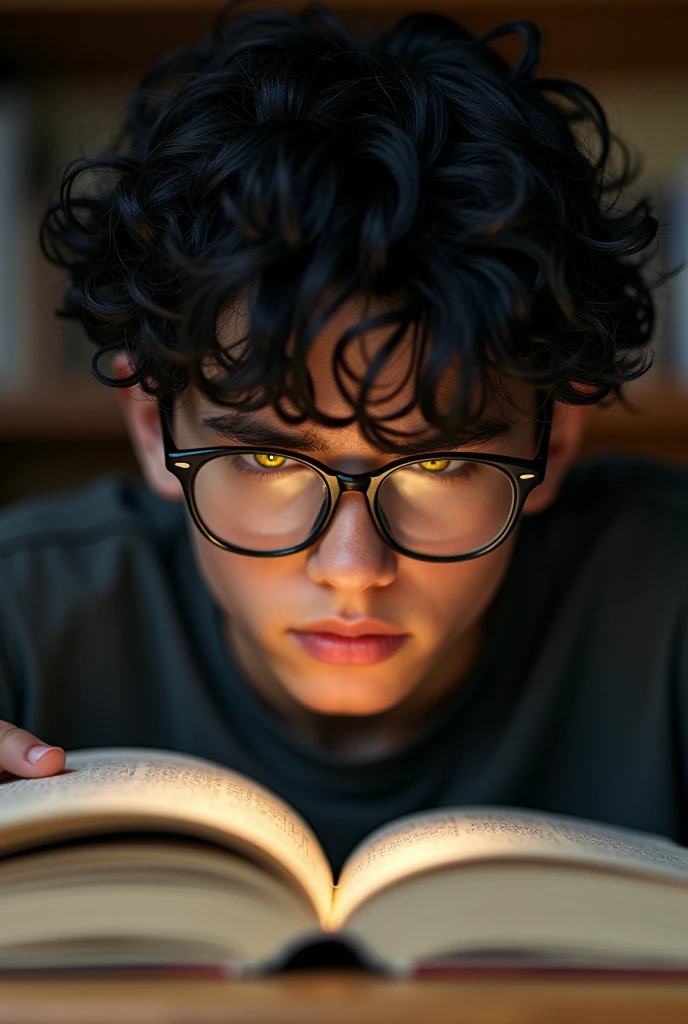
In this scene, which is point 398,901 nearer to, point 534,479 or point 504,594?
point 534,479

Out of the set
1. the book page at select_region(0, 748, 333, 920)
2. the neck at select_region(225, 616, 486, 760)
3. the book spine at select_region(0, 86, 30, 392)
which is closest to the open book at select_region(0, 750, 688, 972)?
the book page at select_region(0, 748, 333, 920)

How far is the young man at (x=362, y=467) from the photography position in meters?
0.73

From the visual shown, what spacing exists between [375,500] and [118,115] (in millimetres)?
1077

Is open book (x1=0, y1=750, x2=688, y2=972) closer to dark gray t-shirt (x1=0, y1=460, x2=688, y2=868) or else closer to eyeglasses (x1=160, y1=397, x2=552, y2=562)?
eyeglasses (x1=160, y1=397, x2=552, y2=562)

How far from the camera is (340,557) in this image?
29.8 inches

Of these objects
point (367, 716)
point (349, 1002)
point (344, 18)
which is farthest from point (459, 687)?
point (344, 18)

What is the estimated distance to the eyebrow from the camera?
0.75 meters

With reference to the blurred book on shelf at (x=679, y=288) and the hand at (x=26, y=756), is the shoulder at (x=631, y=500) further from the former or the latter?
the hand at (x=26, y=756)

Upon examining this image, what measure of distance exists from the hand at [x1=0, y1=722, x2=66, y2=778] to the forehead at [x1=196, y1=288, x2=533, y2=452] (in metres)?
0.27

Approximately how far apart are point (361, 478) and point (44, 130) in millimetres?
1123

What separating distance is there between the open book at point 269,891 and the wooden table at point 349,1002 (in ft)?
0.09

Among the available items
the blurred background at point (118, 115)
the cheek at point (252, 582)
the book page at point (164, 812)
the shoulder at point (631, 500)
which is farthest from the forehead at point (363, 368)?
the blurred background at point (118, 115)

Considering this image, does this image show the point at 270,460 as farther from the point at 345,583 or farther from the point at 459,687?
the point at 459,687

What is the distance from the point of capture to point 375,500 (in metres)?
0.77
